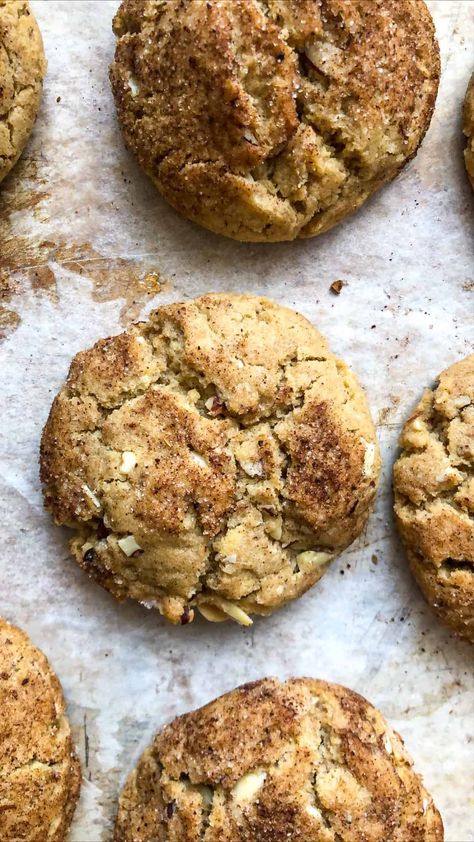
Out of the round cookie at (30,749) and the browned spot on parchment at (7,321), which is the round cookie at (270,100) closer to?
the browned spot on parchment at (7,321)

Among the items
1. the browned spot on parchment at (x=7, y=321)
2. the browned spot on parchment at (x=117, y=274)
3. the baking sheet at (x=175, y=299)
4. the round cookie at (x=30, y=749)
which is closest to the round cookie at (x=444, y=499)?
the baking sheet at (x=175, y=299)

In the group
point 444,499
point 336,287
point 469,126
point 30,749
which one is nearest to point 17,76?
point 336,287

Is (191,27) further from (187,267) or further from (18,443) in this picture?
(18,443)

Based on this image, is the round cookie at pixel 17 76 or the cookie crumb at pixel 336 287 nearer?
the round cookie at pixel 17 76

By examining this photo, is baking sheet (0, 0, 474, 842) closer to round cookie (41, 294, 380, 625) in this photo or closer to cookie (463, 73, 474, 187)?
cookie (463, 73, 474, 187)

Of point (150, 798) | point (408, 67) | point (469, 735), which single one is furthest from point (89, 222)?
point (469, 735)

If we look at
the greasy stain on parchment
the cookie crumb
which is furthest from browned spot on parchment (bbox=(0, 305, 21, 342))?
the cookie crumb
